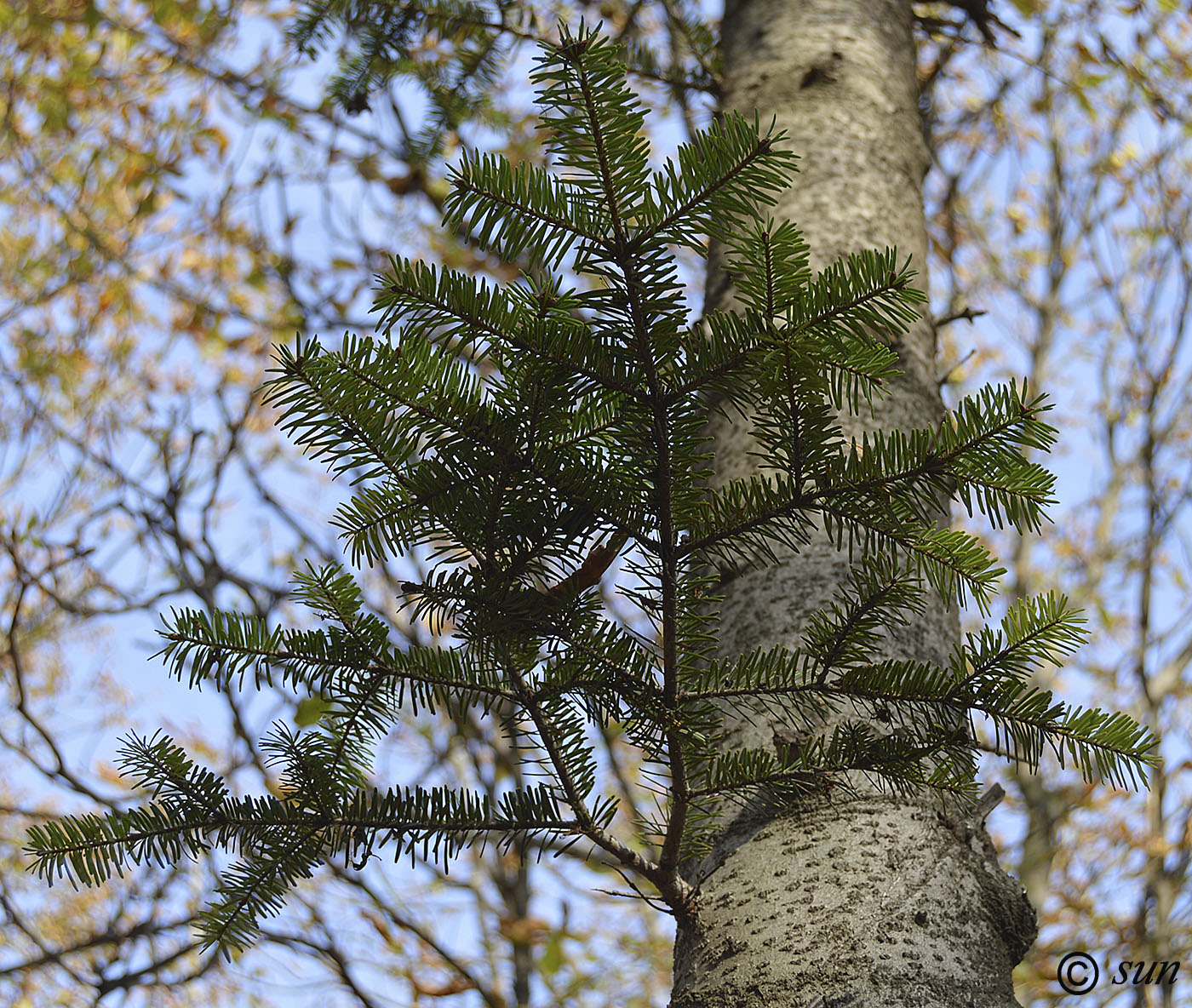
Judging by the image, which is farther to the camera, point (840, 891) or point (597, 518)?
point (840, 891)

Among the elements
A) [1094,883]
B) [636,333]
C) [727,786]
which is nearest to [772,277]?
[636,333]

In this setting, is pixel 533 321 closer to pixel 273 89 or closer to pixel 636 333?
pixel 636 333

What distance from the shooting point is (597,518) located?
2.46 feet

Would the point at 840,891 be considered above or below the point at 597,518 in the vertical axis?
below

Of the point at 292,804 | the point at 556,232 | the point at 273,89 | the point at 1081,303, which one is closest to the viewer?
the point at 556,232

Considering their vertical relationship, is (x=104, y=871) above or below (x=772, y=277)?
below

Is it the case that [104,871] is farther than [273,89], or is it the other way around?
[273,89]

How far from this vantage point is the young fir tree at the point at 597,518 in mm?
670

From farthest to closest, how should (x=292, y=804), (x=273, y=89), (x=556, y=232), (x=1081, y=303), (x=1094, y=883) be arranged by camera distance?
1. (x=1081, y=303)
2. (x=1094, y=883)
3. (x=273, y=89)
4. (x=292, y=804)
5. (x=556, y=232)

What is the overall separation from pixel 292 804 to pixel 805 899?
474mm

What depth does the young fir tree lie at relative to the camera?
670mm

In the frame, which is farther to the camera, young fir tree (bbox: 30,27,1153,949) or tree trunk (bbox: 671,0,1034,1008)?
tree trunk (bbox: 671,0,1034,1008)

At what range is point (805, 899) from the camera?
2.84 feet

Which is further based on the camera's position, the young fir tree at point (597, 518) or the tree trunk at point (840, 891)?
the tree trunk at point (840, 891)
